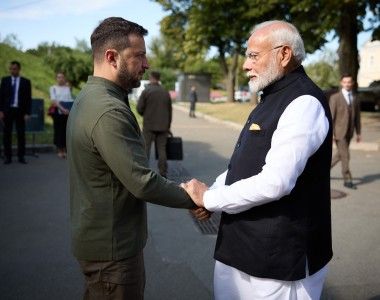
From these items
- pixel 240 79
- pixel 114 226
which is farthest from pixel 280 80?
pixel 240 79

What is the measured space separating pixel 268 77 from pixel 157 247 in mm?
3308

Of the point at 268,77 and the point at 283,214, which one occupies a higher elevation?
the point at 268,77

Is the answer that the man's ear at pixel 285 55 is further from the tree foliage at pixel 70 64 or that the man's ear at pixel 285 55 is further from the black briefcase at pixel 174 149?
the tree foliage at pixel 70 64

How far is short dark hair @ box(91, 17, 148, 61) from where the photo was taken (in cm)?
229

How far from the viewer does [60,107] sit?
10.9 m

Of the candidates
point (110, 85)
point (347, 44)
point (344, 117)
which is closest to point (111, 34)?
point (110, 85)

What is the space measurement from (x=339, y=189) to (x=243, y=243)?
21.2 feet

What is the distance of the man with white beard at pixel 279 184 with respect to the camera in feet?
7.04

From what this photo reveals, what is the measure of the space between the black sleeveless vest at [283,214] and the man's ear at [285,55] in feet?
0.21

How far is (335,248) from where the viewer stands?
5305 mm

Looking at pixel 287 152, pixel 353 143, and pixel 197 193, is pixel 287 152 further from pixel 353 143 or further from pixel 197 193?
pixel 353 143

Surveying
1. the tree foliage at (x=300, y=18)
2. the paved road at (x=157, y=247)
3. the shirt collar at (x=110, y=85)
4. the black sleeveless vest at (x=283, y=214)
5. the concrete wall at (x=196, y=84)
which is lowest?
the paved road at (x=157, y=247)

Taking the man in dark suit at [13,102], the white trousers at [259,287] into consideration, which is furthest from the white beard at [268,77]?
the man in dark suit at [13,102]

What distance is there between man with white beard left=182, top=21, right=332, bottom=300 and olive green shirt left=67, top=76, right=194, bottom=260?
335 millimetres
